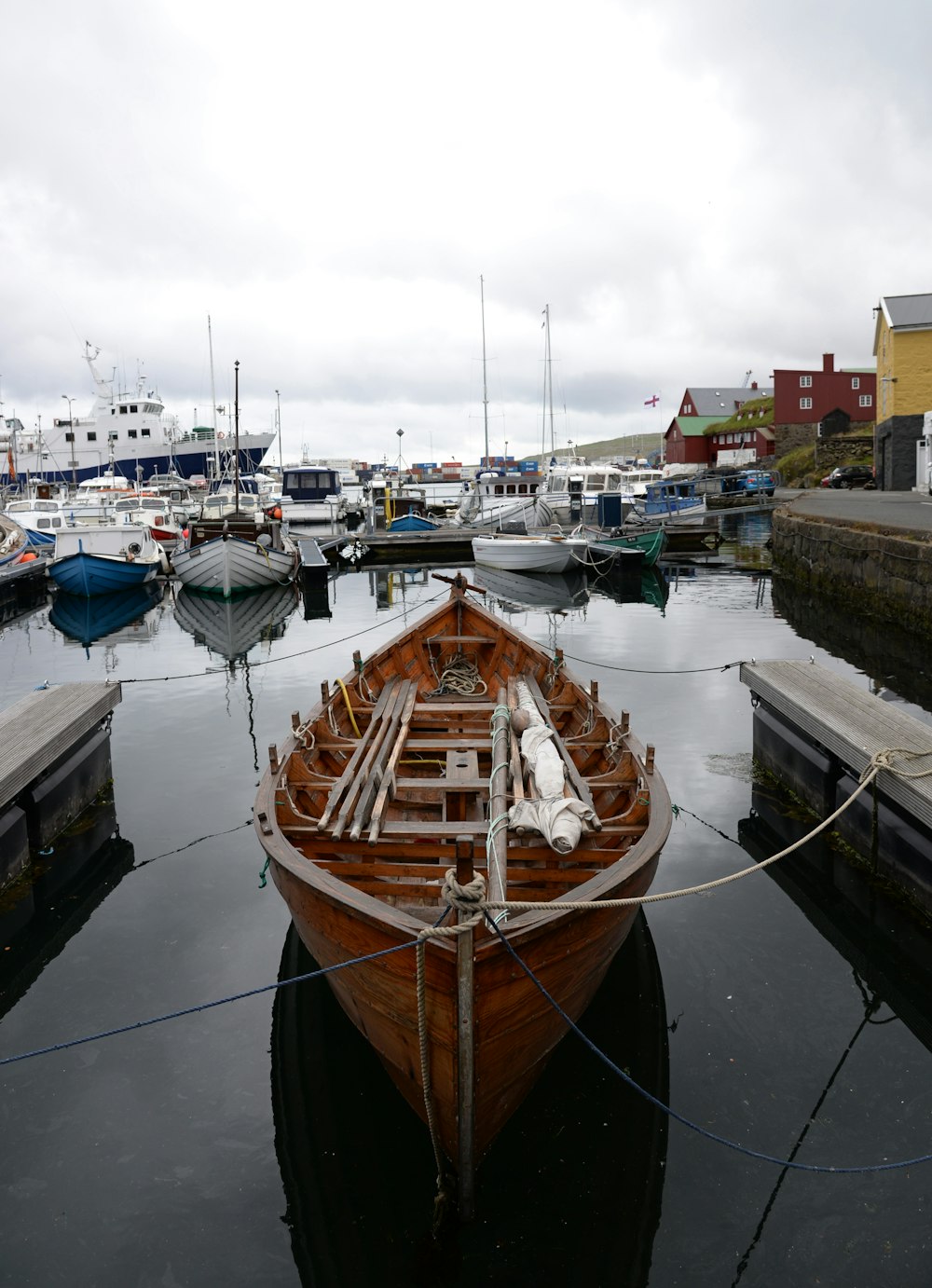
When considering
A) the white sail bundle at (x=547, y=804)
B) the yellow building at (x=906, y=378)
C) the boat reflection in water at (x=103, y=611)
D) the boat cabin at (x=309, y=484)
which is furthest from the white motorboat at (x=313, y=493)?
the white sail bundle at (x=547, y=804)

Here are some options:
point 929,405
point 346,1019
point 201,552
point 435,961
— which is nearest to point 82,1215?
point 346,1019

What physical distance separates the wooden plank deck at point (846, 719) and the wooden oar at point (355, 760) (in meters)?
4.27

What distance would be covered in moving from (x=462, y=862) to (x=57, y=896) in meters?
4.85

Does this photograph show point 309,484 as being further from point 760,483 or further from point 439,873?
point 439,873

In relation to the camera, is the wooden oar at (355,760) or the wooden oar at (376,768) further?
the wooden oar at (355,760)

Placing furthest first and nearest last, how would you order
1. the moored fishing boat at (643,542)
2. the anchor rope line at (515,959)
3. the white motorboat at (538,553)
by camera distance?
the moored fishing boat at (643,542) < the white motorboat at (538,553) < the anchor rope line at (515,959)

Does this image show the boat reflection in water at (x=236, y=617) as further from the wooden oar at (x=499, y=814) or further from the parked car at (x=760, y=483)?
the parked car at (x=760, y=483)

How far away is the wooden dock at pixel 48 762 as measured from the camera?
7.66 meters

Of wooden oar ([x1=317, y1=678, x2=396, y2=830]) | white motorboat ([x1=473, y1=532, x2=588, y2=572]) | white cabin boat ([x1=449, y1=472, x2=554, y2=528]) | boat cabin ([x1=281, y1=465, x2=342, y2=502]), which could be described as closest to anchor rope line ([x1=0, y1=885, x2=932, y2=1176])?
wooden oar ([x1=317, y1=678, x2=396, y2=830])

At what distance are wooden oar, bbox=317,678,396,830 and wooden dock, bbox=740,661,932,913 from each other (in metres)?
4.29

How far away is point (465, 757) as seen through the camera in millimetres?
7449

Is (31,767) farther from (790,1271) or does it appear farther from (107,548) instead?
(107,548)

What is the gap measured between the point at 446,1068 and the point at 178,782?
755 cm

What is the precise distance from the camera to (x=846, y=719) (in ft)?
27.4
